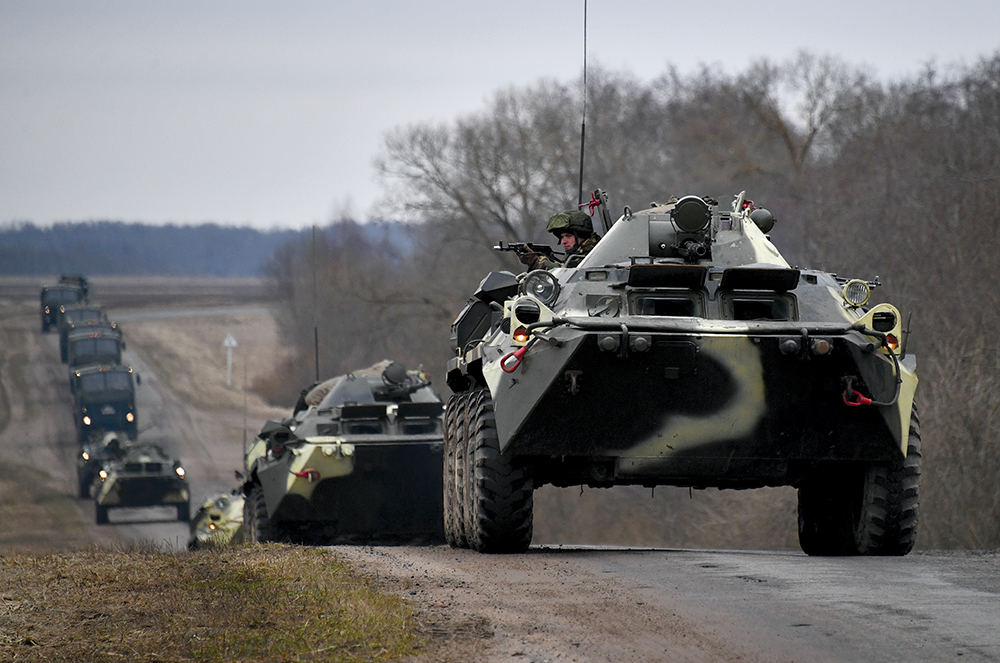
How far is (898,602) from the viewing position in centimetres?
677

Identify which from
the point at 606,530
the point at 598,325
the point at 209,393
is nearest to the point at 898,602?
the point at 598,325

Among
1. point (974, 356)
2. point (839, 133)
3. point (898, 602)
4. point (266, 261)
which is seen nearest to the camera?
point (898, 602)

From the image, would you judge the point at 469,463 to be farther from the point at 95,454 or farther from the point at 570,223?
the point at 95,454

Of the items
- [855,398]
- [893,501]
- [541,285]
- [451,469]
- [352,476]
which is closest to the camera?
[855,398]

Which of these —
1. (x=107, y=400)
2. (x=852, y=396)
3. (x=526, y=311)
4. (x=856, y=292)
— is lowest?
(x=107, y=400)

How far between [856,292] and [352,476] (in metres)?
7.56

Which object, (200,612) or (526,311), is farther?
(526,311)

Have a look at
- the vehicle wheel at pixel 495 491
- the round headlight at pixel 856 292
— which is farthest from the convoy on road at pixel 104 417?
the round headlight at pixel 856 292

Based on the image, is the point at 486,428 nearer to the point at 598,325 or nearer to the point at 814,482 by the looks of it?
the point at 598,325

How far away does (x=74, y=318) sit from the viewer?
46719 millimetres

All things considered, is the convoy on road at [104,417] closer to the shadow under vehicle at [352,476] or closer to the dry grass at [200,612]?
the shadow under vehicle at [352,476]

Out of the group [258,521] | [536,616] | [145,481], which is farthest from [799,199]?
[536,616]

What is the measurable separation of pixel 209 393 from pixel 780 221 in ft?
79.5

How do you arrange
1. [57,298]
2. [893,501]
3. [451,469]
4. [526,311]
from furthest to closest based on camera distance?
[57,298] → [451,469] → [893,501] → [526,311]
